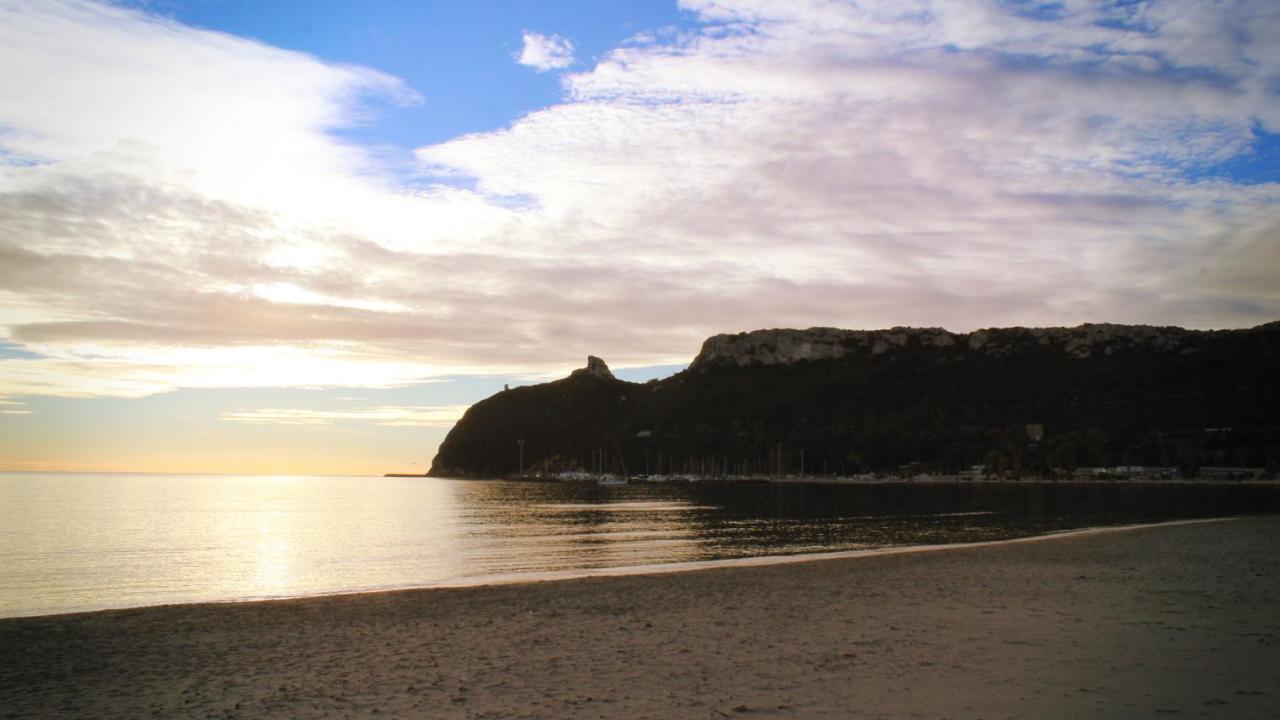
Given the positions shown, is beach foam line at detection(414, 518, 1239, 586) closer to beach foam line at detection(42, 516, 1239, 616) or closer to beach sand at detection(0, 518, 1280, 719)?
beach foam line at detection(42, 516, 1239, 616)

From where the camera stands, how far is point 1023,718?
1034 cm

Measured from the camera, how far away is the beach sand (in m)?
11.6

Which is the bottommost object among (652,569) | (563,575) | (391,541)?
(391,541)

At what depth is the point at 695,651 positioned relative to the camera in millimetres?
15031

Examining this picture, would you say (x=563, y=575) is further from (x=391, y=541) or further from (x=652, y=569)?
(x=391, y=541)

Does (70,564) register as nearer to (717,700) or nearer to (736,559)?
(736,559)

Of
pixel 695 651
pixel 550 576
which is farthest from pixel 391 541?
pixel 695 651

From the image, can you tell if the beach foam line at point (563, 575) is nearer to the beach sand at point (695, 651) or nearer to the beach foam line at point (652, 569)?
the beach foam line at point (652, 569)

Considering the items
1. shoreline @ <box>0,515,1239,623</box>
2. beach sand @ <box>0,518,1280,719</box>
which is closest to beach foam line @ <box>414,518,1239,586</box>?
shoreline @ <box>0,515,1239,623</box>

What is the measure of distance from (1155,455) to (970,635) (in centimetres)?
18123

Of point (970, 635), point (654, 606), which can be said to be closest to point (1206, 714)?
point (970, 635)

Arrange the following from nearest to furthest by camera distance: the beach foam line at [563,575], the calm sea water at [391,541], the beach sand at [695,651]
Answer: the beach sand at [695,651] → the beach foam line at [563,575] → the calm sea water at [391,541]

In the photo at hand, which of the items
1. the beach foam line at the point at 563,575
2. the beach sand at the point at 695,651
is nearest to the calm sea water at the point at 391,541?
the beach foam line at the point at 563,575

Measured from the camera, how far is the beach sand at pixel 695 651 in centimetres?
1156
